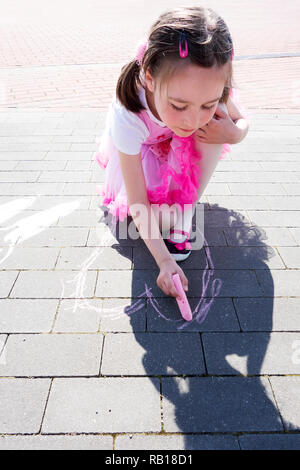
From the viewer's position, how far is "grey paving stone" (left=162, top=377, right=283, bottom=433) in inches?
54.6

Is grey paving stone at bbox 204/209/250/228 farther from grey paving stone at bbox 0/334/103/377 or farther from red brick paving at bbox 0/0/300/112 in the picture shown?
red brick paving at bbox 0/0/300/112

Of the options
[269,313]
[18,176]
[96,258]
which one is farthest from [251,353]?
[18,176]

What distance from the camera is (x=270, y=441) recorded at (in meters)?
1.35

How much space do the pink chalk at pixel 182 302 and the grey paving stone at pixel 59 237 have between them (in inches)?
30.8

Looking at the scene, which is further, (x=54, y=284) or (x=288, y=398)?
(x=54, y=284)

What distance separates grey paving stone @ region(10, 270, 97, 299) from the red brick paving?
274 cm

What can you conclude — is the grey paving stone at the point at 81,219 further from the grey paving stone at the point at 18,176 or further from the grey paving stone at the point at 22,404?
the grey paving stone at the point at 22,404

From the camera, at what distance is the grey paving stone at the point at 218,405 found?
1386 millimetres

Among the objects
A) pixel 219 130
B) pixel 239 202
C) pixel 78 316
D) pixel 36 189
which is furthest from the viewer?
pixel 36 189

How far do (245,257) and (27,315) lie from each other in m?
1.28

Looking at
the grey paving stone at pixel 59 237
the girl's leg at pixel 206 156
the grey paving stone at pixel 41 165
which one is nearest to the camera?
the girl's leg at pixel 206 156

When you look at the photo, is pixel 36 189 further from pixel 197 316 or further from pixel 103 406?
pixel 103 406

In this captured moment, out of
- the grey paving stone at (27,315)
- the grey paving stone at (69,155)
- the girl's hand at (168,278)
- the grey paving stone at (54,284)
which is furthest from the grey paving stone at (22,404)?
the grey paving stone at (69,155)

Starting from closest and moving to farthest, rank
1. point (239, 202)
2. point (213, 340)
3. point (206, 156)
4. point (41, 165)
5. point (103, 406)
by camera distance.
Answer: point (103, 406), point (213, 340), point (206, 156), point (239, 202), point (41, 165)
